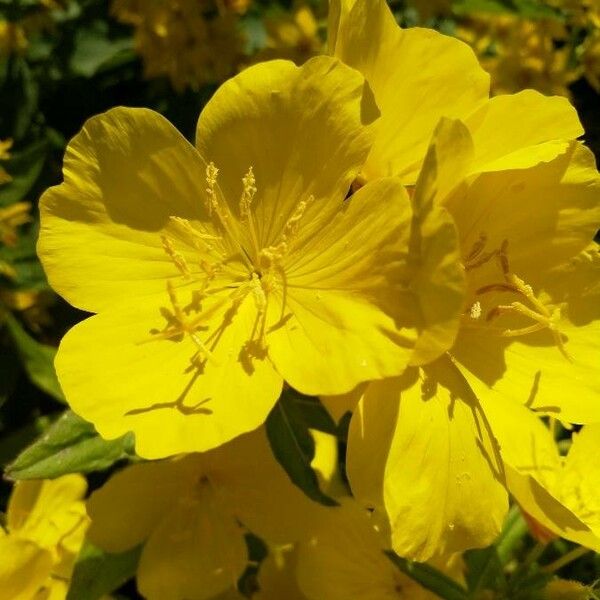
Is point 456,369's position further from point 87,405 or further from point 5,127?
point 5,127

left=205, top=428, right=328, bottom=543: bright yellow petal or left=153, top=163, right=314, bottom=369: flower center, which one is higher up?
left=153, top=163, right=314, bottom=369: flower center

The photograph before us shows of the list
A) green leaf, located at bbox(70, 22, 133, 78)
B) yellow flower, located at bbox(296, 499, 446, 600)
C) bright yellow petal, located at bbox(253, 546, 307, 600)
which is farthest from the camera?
green leaf, located at bbox(70, 22, 133, 78)

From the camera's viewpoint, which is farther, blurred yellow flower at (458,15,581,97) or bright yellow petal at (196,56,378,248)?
blurred yellow flower at (458,15,581,97)

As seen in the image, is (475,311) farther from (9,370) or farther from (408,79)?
(9,370)

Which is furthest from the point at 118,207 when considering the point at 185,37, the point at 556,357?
the point at 185,37

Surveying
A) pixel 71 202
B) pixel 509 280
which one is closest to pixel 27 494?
pixel 71 202

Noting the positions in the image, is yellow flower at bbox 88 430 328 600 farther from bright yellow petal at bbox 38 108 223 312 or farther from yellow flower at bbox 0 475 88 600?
bright yellow petal at bbox 38 108 223 312

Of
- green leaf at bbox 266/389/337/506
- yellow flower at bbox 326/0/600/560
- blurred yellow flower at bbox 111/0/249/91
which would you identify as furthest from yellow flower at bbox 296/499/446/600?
blurred yellow flower at bbox 111/0/249/91

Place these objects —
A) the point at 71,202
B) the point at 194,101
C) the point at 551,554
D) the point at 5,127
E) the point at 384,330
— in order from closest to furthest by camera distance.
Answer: the point at 384,330, the point at 71,202, the point at 551,554, the point at 5,127, the point at 194,101

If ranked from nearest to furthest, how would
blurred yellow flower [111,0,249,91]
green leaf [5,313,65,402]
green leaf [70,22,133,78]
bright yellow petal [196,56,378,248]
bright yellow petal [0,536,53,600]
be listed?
bright yellow petal [196,56,378,248] → bright yellow petal [0,536,53,600] → green leaf [5,313,65,402] → blurred yellow flower [111,0,249,91] → green leaf [70,22,133,78]
